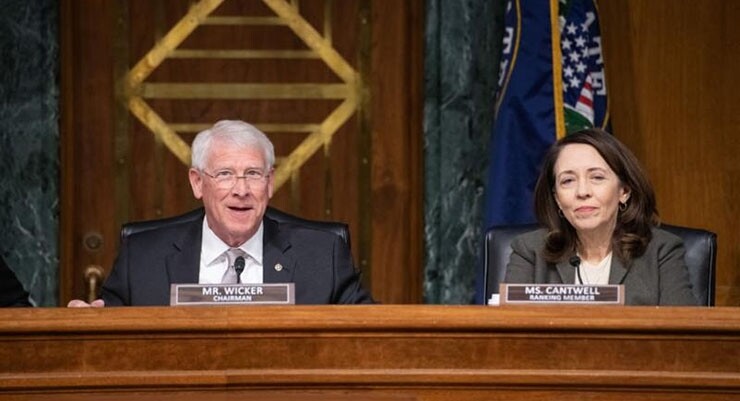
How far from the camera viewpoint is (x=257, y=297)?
3.06m

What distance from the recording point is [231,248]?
12.4 ft

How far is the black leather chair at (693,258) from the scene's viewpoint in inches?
153

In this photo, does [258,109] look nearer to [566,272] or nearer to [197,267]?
[197,267]

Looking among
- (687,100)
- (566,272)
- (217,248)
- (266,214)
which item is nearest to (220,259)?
(217,248)

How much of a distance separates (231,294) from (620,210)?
1265mm

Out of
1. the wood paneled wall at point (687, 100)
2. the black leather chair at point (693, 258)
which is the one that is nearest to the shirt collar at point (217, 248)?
the black leather chair at point (693, 258)

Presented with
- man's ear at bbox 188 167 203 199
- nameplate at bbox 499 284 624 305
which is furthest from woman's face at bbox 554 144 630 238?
man's ear at bbox 188 167 203 199

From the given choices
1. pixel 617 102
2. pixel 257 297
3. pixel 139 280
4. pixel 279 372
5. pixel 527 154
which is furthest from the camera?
pixel 617 102

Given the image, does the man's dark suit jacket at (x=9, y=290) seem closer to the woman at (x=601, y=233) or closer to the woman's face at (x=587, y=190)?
the woman at (x=601, y=233)

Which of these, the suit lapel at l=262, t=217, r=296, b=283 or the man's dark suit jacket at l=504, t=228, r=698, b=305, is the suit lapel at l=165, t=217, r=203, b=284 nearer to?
the suit lapel at l=262, t=217, r=296, b=283

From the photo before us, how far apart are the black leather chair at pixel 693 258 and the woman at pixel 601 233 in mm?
79

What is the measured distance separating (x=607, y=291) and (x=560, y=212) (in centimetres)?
82

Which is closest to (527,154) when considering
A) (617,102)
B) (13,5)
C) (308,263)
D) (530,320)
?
(617,102)

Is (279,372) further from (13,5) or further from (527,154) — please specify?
(13,5)
